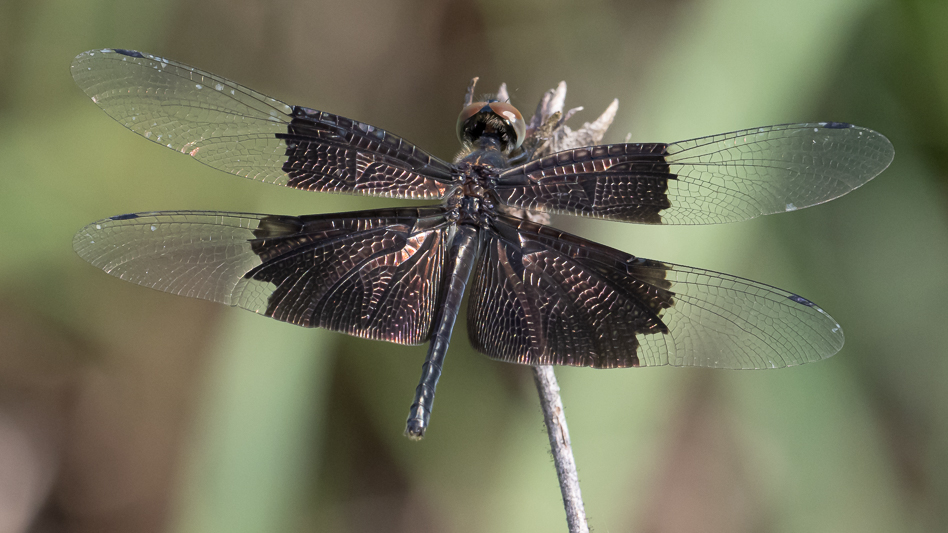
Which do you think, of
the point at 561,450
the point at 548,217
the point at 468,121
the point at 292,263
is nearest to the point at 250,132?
the point at 292,263

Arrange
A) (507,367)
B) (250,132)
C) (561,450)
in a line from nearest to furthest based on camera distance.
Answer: (561,450) → (250,132) → (507,367)

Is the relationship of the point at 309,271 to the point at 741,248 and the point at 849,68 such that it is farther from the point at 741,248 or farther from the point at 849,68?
the point at 849,68

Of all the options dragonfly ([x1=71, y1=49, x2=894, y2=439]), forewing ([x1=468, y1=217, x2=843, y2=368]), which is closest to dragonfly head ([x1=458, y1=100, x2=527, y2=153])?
dragonfly ([x1=71, y1=49, x2=894, y2=439])

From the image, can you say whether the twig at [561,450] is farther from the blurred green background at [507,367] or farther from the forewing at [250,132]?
the forewing at [250,132]

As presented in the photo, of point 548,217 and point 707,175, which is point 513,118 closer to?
point 548,217

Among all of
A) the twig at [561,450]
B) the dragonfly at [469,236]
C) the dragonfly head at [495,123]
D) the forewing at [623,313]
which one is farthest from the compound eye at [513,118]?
the twig at [561,450]

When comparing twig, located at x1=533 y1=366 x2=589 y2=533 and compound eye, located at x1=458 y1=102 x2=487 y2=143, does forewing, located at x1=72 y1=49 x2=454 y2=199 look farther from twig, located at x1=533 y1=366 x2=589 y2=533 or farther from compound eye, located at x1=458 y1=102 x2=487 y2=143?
twig, located at x1=533 y1=366 x2=589 y2=533

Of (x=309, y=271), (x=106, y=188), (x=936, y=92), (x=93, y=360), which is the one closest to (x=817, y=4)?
(x=936, y=92)
